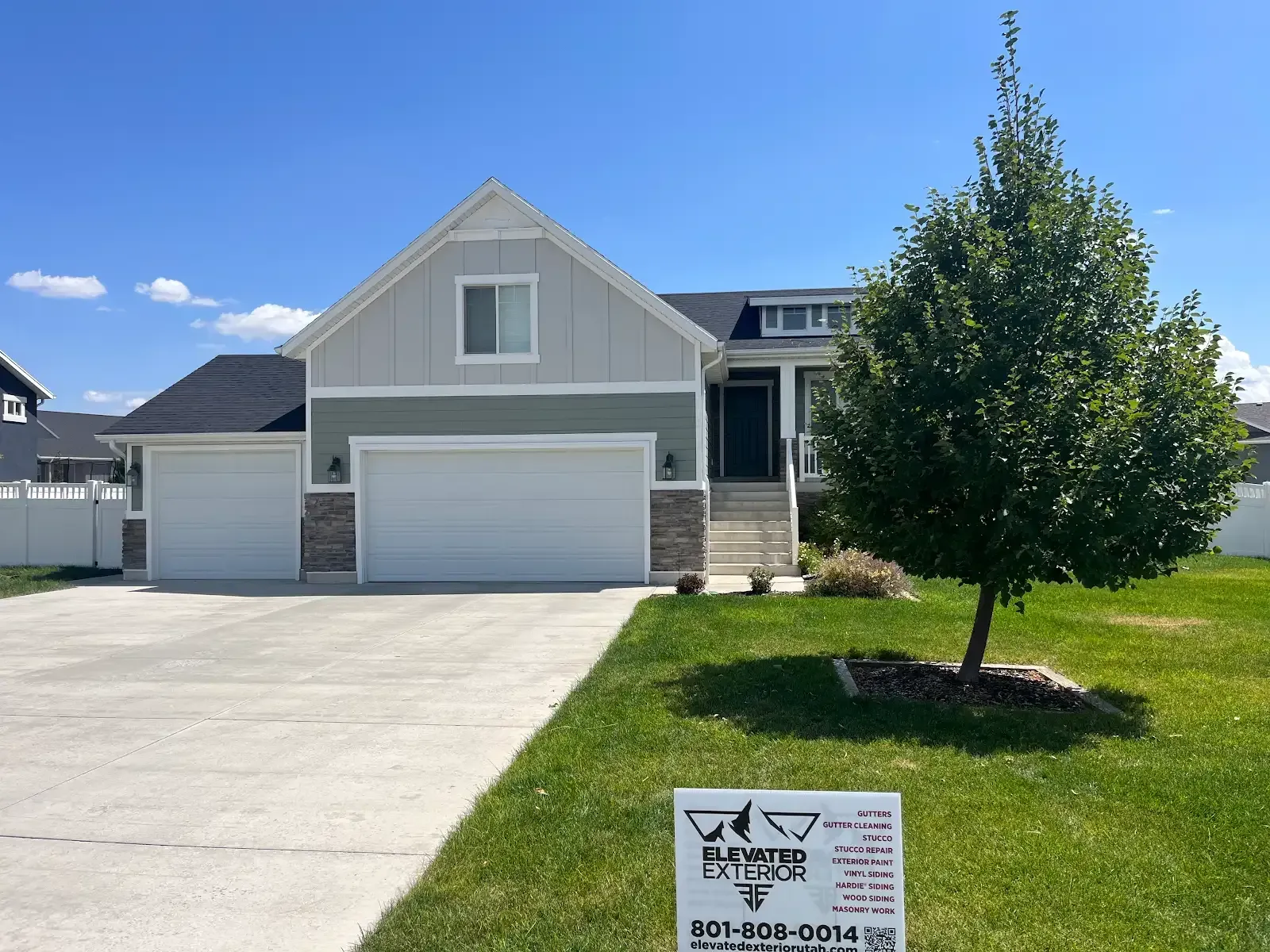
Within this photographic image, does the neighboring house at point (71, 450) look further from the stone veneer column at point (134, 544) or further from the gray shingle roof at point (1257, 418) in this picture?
the gray shingle roof at point (1257, 418)

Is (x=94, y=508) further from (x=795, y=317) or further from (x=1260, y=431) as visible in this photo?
(x=1260, y=431)

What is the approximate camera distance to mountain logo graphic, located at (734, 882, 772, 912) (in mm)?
2635

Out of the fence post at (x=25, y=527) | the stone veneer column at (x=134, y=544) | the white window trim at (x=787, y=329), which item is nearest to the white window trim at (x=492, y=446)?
the stone veneer column at (x=134, y=544)

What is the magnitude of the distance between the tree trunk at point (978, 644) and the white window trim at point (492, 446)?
25.9 ft

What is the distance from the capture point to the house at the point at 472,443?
50.4 ft

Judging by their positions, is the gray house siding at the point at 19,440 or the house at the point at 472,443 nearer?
the house at the point at 472,443

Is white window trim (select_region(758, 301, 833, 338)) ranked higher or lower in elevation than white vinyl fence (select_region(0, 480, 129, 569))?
higher

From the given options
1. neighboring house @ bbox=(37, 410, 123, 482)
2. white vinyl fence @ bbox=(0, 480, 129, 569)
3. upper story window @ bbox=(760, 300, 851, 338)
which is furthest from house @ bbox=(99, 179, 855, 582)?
neighboring house @ bbox=(37, 410, 123, 482)

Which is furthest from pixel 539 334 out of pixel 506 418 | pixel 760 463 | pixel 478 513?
pixel 760 463

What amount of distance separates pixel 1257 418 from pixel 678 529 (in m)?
Result: 28.8

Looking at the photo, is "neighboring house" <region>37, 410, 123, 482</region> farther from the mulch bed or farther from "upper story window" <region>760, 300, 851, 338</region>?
the mulch bed

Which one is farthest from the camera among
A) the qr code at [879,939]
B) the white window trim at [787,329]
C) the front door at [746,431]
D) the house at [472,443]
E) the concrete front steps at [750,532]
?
the front door at [746,431]

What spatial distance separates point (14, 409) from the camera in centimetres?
3409

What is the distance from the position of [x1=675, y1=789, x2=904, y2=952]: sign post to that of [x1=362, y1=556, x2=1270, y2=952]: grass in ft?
3.46
